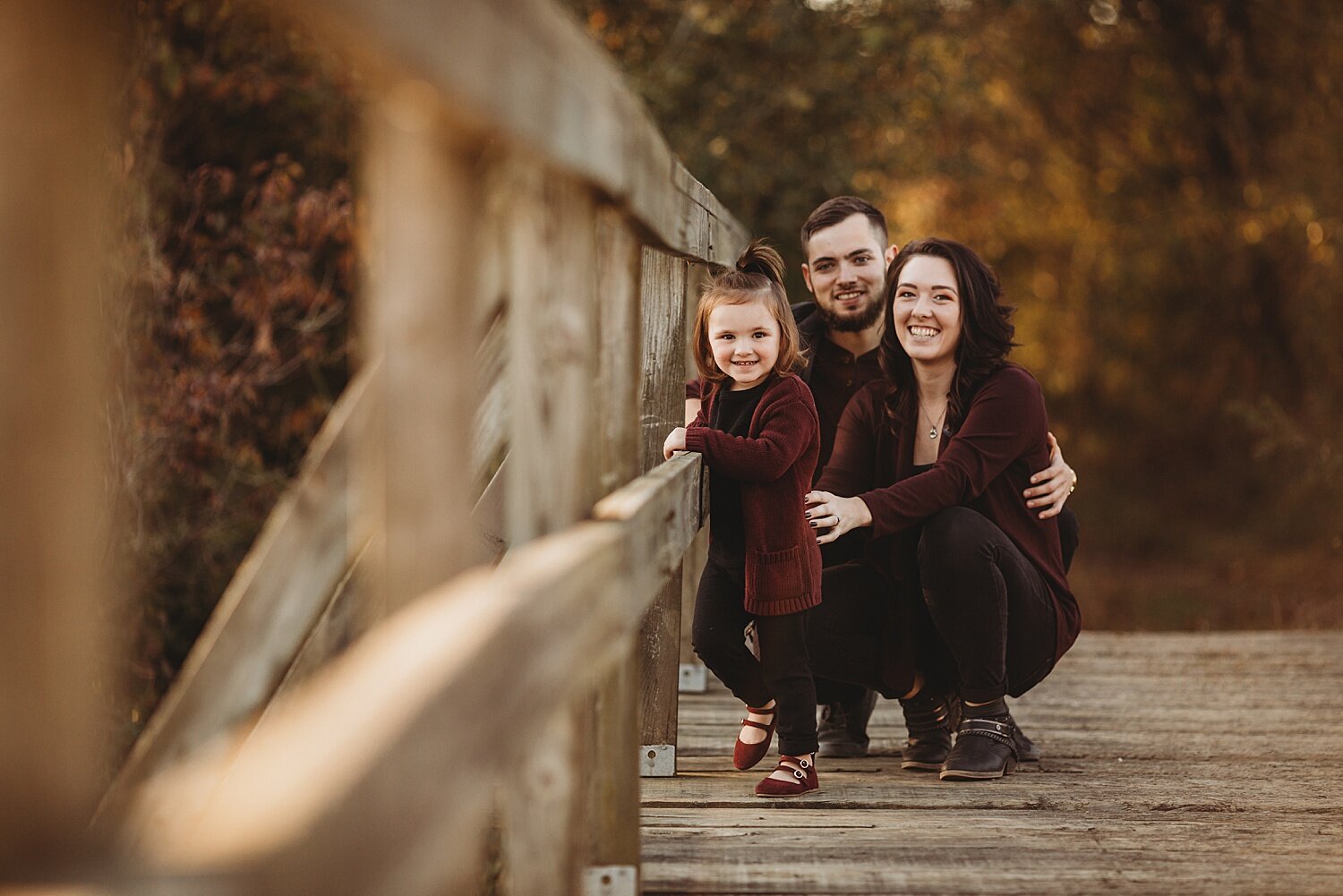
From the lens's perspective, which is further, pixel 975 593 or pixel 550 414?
pixel 975 593

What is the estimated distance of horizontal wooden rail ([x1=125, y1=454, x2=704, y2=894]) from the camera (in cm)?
82

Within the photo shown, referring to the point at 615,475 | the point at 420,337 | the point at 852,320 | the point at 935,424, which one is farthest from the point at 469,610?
the point at 852,320

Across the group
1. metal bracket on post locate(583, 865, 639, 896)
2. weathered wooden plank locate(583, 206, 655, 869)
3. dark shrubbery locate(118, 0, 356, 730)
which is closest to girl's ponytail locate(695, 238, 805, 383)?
weathered wooden plank locate(583, 206, 655, 869)

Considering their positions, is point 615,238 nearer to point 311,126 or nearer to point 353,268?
point 353,268

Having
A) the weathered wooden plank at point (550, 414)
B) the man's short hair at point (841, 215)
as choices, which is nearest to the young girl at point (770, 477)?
the man's short hair at point (841, 215)

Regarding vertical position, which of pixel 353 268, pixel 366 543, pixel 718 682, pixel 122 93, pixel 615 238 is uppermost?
pixel 122 93

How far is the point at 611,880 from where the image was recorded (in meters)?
2.07

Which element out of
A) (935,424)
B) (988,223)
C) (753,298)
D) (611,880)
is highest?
(988,223)

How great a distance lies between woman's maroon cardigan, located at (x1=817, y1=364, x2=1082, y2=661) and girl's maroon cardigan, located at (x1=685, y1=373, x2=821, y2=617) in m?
0.27

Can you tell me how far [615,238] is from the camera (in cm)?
196

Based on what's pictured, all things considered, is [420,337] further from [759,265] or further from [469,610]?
[759,265]

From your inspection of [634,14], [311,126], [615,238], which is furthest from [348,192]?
[615,238]

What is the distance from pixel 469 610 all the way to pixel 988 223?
12.7m

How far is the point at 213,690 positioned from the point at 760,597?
112cm
